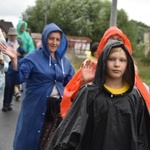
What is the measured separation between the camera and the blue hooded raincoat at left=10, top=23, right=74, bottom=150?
4546 mm

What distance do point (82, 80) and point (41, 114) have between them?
83 cm

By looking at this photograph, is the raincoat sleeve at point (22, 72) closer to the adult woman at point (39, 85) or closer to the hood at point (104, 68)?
the adult woman at point (39, 85)

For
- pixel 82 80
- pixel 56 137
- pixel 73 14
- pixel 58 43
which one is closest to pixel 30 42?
pixel 58 43

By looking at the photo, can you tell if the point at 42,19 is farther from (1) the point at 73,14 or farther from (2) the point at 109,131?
(2) the point at 109,131

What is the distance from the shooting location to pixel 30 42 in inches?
414

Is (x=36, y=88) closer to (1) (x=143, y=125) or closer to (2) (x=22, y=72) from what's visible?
(2) (x=22, y=72)

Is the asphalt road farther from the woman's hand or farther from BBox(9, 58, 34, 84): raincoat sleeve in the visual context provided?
the woman's hand

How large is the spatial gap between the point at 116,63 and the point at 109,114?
327 mm

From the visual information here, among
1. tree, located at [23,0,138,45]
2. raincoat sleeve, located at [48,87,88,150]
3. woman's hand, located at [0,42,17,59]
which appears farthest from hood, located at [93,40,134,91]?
tree, located at [23,0,138,45]

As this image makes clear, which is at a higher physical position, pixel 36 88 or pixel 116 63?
pixel 116 63

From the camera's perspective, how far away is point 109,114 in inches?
116

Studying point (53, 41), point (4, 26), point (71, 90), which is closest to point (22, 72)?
point (53, 41)

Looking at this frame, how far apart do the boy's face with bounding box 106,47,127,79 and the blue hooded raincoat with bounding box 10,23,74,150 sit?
1561 millimetres

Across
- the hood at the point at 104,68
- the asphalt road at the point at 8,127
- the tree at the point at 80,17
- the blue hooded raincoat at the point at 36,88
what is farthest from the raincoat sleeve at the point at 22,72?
the tree at the point at 80,17
